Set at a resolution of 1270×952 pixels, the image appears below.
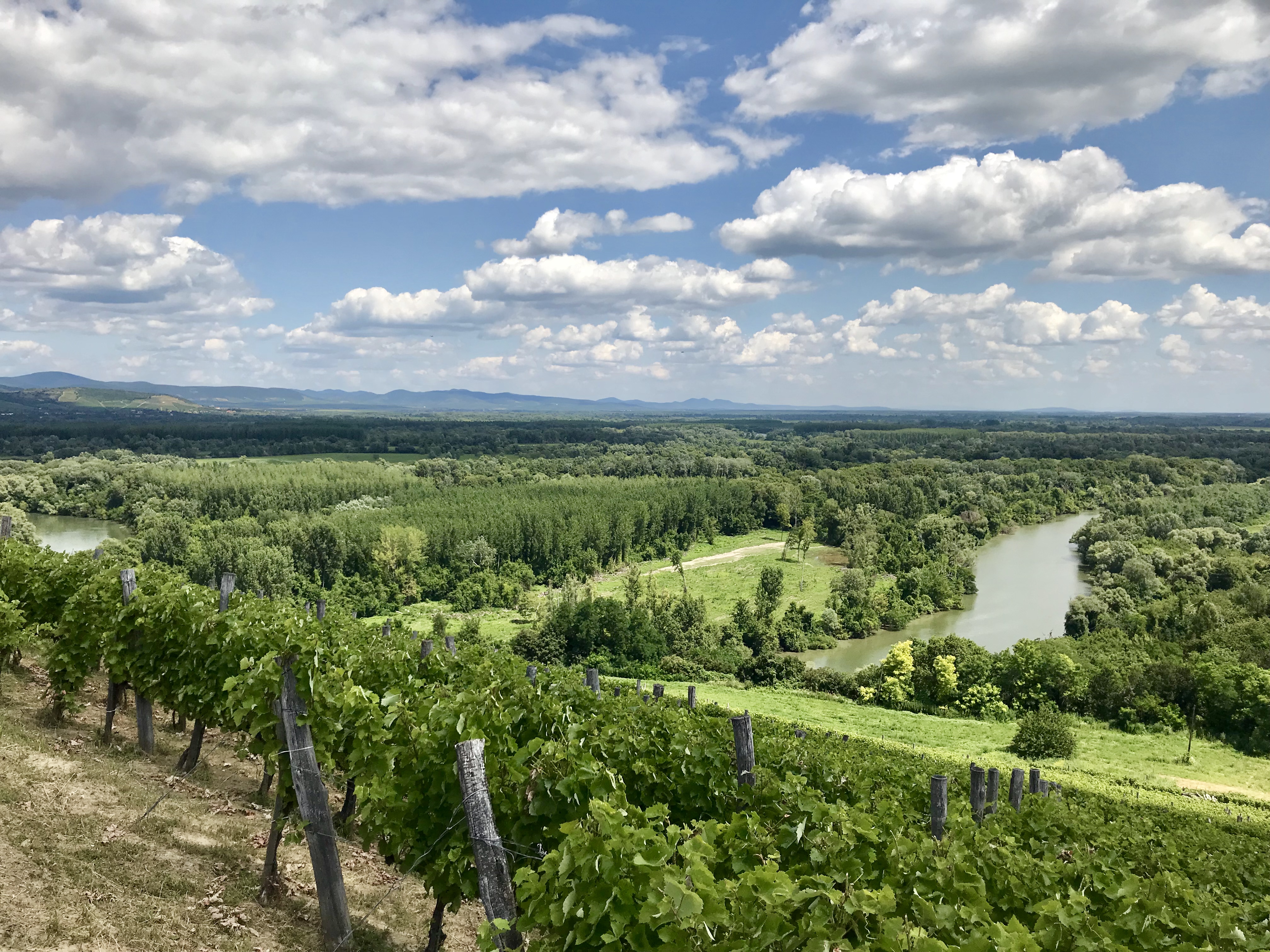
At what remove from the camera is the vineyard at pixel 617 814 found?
4070mm

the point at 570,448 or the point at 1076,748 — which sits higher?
the point at 570,448

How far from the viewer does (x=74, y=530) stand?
78.4 meters

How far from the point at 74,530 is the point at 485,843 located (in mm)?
94066

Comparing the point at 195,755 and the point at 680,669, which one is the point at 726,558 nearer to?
the point at 680,669

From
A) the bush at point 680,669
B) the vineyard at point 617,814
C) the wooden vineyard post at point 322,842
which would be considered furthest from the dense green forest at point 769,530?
the wooden vineyard post at point 322,842

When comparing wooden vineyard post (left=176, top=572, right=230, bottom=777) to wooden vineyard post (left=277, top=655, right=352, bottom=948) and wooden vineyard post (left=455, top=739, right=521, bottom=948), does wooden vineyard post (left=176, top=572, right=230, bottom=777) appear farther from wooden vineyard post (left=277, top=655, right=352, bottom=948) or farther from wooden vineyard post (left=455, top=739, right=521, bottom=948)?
wooden vineyard post (left=455, top=739, right=521, bottom=948)

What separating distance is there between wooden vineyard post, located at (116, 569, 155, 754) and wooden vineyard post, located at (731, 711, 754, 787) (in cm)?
986

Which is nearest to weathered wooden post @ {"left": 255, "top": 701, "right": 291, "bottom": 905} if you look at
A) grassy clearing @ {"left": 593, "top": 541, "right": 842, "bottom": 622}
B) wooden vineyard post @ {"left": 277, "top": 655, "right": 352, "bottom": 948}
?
wooden vineyard post @ {"left": 277, "top": 655, "right": 352, "bottom": 948}

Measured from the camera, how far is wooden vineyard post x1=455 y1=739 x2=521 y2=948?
15.4 ft

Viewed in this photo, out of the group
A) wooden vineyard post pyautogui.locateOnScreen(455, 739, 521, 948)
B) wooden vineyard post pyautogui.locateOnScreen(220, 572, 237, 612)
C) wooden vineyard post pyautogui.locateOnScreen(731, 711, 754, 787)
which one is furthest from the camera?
wooden vineyard post pyautogui.locateOnScreen(220, 572, 237, 612)

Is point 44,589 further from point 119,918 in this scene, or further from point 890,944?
point 890,944

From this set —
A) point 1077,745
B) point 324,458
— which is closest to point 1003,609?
Result: point 1077,745

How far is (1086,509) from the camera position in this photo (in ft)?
372

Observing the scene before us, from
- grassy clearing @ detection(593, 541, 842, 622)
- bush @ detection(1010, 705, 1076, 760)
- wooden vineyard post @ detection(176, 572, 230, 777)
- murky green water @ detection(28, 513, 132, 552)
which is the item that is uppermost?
wooden vineyard post @ detection(176, 572, 230, 777)
